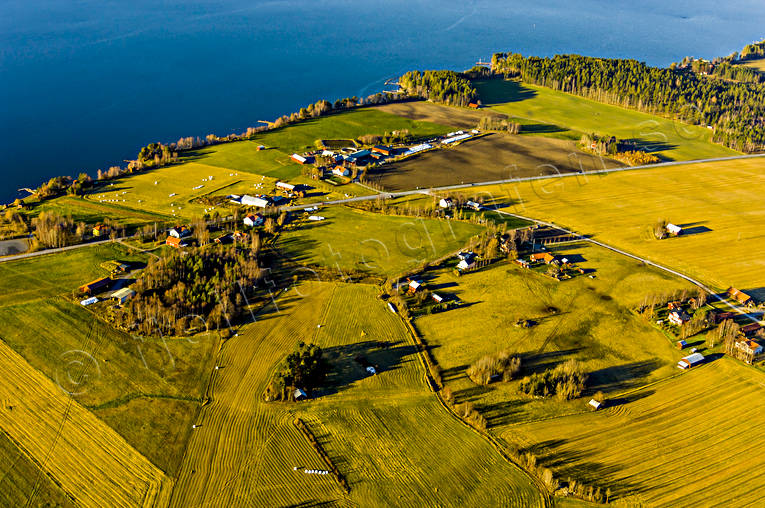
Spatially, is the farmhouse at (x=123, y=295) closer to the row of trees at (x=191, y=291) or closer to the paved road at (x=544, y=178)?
the row of trees at (x=191, y=291)

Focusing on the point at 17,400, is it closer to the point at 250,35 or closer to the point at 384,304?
the point at 384,304

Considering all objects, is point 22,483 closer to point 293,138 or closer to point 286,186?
point 286,186

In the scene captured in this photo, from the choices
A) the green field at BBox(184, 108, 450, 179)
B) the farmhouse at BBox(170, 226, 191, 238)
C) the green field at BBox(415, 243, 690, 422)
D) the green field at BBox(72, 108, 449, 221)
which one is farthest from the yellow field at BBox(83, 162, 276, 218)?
the green field at BBox(415, 243, 690, 422)

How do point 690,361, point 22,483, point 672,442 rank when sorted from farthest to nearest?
1. point 690,361
2. point 672,442
3. point 22,483

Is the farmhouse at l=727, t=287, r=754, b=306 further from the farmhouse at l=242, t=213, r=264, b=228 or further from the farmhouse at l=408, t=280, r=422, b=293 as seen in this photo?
the farmhouse at l=242, t=213, r=264, b=228

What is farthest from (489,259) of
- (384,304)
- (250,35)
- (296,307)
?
(250,35)

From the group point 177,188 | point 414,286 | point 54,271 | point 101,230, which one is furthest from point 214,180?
point 414,286
